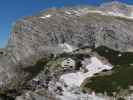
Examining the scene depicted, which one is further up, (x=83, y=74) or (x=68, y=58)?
(x=68, y=58)

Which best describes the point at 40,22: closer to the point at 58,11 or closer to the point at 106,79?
the point at 58,11

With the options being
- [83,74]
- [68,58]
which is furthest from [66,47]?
[83,74]

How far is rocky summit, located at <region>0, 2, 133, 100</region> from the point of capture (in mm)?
72375

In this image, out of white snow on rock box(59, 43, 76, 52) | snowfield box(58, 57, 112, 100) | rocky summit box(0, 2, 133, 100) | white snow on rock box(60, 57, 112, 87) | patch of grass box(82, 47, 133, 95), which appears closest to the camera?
snowfield box(58, 57, 112, 100)

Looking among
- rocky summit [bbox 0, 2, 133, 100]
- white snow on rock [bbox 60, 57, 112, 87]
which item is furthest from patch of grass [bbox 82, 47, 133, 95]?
white snow on rock [bbox 60, 57, 112, 87]

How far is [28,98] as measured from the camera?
6862 centimetres

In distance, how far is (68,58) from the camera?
9306 centimetres

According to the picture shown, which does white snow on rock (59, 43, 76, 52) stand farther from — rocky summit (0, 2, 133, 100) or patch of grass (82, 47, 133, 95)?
patch of grass (82, 47, 133, 95)

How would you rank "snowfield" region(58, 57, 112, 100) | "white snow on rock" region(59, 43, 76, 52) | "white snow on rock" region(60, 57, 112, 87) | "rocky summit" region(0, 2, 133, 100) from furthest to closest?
1. "white snow on rock" region(59, 43, 76, 52)
2. "white snow on rock" region(60, 57, 112, 87)
3. "rocky summit" region(0, 2, 133, 100)
4. "snowfield" region(58, 57, 112, 100)

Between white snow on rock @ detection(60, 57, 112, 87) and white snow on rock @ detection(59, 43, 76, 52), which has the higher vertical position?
white snow on rock @ detection(59, 43, 76, 52)

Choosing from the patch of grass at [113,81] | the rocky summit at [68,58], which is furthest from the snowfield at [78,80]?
the patch of grass at [113,81]

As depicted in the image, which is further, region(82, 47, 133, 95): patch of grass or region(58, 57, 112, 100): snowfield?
region(82, 47, 133, 95): patch of grass

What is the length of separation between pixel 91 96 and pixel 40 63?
48593 mm

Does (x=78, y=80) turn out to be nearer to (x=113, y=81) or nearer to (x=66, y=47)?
(x=113, y=81)
